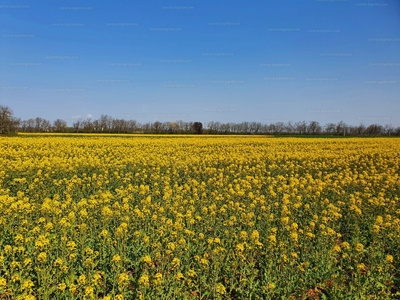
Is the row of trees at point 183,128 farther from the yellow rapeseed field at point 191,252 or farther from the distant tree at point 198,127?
the yellow rapeseed field at point 191,252

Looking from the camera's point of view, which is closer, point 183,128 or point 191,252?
point 191,252

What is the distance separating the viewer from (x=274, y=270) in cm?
613

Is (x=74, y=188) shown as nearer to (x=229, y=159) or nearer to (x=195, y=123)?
(x=229, y=159)

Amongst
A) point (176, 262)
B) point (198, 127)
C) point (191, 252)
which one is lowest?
point (191, 252)

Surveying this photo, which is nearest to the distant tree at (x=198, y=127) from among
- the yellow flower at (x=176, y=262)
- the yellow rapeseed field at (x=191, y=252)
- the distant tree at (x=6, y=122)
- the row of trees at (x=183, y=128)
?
the row of trees at (x=183, y=128)

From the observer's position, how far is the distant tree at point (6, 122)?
65.9 metres

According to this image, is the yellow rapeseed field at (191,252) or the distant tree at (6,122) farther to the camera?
the distant tree at (6,122)

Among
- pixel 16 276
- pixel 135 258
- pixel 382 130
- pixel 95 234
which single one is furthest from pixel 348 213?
pixel 382 130

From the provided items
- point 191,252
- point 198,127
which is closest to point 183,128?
point 198,127

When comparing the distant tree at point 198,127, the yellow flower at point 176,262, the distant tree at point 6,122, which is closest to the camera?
the yellow flower at point 176,262

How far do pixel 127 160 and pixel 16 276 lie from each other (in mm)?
13126

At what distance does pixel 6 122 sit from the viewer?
66500 mm

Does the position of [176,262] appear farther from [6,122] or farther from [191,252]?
[6,122]

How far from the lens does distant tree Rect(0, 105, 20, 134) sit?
2594 inches
